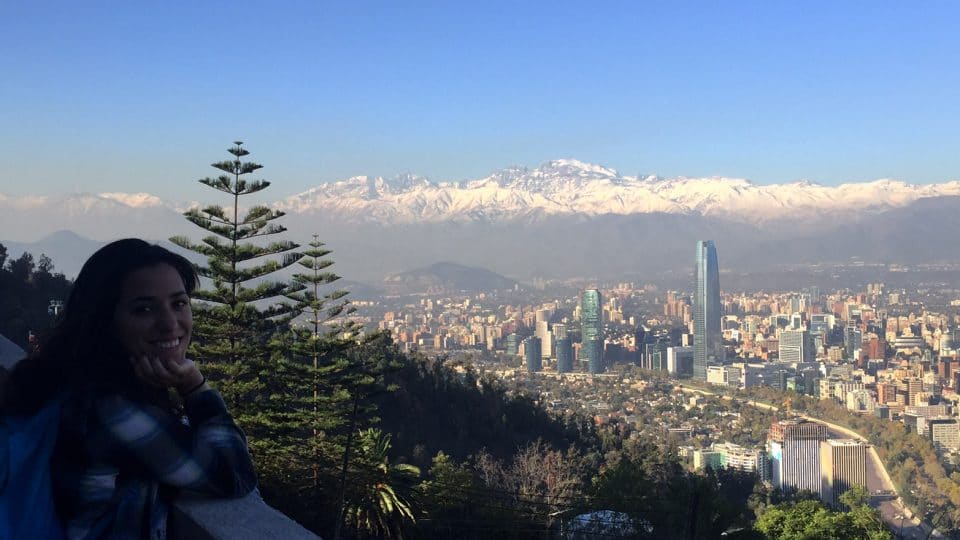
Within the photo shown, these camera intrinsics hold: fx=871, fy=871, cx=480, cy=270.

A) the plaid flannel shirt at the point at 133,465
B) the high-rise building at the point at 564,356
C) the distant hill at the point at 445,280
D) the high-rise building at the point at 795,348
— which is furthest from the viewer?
the distant hill at the point at 445,280

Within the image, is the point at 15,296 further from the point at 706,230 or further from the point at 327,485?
the point at 706,230

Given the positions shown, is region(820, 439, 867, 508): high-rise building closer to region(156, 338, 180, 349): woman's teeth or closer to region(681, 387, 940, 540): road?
region(681, 387, 940, 540): road

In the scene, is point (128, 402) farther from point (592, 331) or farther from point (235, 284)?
point (592, 331)

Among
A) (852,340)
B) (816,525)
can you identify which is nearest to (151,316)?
(816,525)

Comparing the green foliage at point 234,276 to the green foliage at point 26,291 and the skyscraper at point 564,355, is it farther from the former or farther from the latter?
the skyscraper at point 564,355

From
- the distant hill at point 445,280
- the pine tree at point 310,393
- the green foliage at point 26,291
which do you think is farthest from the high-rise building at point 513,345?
the pine tree at point 310,393

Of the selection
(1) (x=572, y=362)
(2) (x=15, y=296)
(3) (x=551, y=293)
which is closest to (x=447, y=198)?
(3) (x=551, y=293)
